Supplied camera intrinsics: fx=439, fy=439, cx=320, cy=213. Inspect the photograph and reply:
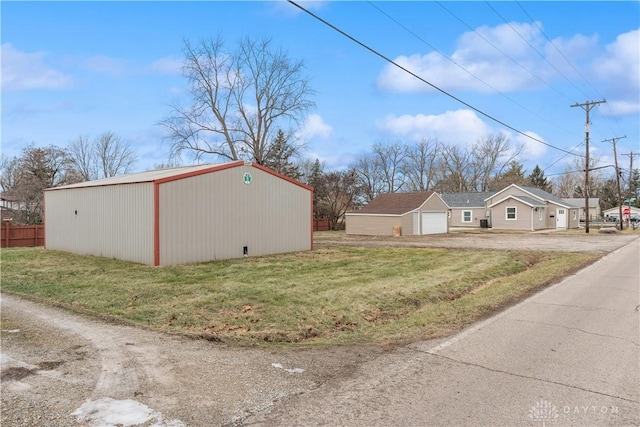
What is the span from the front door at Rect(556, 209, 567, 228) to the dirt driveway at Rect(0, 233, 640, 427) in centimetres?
4543

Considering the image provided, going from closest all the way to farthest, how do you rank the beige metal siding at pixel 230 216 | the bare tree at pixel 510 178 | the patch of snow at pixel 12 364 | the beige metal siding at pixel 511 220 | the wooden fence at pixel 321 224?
1. the patch of snow at pixel 12 364
2. the beige metal siding at pixel 230 216
3. the beige metal siding at pixel 511 220
4. the wooden fence at pixel 321 224
5. the bare tree at pixel 510 178

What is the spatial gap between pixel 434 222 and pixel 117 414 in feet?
116

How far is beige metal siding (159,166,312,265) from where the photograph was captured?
14602mm

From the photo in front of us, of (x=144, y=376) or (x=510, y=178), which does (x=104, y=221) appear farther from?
(x=510, y=178)

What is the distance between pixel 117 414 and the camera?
359cm

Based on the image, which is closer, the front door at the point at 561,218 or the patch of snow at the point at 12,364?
the patch of snow at the point at 12,364

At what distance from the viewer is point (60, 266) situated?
14164 millimetres

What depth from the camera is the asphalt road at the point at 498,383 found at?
11.7ft

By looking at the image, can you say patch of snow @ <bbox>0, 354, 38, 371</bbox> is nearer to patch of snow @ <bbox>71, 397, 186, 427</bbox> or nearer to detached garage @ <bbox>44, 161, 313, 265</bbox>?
patch of snow @ <bbox>71, 397, 186, 427</bbox>

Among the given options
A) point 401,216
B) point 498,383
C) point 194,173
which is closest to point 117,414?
point 498,383

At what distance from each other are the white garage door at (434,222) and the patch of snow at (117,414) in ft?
110

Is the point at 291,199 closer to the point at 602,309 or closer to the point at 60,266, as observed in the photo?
the point at 60,266

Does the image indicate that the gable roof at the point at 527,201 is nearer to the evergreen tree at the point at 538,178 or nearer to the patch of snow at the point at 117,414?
the evergreen tree at the point at 538,178

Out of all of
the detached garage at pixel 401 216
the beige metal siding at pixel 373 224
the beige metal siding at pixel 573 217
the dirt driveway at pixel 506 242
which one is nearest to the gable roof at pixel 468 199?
the beige metal siding at pixel 573 217
